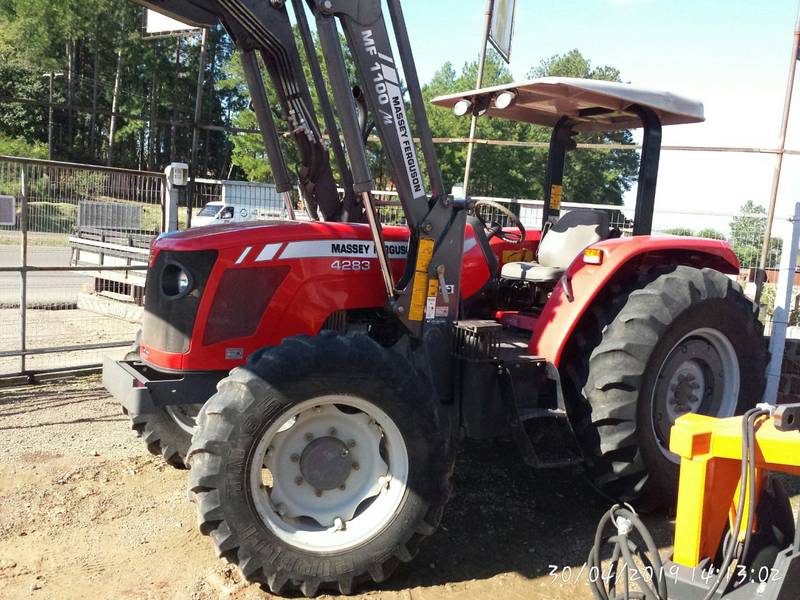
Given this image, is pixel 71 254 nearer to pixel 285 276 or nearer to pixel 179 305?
pixel 179 305

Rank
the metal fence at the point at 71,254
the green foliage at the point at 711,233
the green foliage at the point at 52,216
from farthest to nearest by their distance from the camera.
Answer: the green foliage at the point at 711,233
the green foliage at the point at 52,216
the metal fence at the point at 71,254

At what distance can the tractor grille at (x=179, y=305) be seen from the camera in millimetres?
3510

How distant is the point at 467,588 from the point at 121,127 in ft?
138

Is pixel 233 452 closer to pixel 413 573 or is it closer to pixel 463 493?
pixel 413 573

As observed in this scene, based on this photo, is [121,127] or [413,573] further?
[121,127]

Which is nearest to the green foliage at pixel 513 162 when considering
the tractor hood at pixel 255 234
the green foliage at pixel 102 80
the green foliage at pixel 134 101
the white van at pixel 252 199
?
the green foliage at pixel 134 101

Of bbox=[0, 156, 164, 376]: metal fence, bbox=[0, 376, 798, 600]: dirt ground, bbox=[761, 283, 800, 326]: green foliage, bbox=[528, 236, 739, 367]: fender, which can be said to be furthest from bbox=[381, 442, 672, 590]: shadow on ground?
bbox=[761, 283, 800, 326]: green foliage

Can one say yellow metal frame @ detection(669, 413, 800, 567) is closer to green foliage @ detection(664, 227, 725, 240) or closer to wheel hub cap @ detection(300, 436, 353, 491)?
wheel hub cap @ detection(300, 436, 353, 491)

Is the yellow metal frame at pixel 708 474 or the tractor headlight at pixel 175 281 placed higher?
the tractor headlight at pixel 175 281

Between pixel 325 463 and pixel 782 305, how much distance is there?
3922mm

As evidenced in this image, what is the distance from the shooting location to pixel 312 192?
4.27 meters

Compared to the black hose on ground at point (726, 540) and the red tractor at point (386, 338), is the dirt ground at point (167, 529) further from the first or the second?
the black hose on ground at point (726, 540)

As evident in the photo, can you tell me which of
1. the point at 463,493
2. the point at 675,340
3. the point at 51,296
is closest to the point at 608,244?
the point at 675,340

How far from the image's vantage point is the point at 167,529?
375 cm
